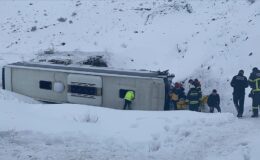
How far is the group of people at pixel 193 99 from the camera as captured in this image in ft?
61.6

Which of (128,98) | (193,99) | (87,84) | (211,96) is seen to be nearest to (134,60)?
(87,84)

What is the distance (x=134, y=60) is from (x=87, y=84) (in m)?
7.98

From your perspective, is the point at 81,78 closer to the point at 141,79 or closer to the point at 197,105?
the point at 141,79

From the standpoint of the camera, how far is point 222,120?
11820 millimetres

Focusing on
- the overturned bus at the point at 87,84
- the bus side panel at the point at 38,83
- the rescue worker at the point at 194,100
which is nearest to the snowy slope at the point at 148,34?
the rescue worker at the point at 194,100

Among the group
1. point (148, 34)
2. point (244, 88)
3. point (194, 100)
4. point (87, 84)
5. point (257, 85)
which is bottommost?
point (194, 100)

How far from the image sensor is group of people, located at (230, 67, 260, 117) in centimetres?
1661

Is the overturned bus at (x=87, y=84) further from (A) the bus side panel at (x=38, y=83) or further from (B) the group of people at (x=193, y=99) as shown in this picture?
(B) the group of people at (x=193, y=99)

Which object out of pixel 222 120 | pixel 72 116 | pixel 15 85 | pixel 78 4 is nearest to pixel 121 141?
pixel 72 116

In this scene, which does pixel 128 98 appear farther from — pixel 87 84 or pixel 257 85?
pixel 257 85

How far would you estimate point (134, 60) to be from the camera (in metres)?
27.8

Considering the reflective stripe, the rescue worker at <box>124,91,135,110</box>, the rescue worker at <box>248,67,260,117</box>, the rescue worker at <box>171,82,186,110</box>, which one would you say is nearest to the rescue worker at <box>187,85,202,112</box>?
the rescue worker at <box>171,82,186,110</box>

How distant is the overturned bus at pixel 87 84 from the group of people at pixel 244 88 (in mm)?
2856

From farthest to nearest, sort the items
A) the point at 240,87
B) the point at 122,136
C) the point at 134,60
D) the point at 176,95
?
the point at 134,60
the point at 176,95
the point at 240,87
the point at 122,136
